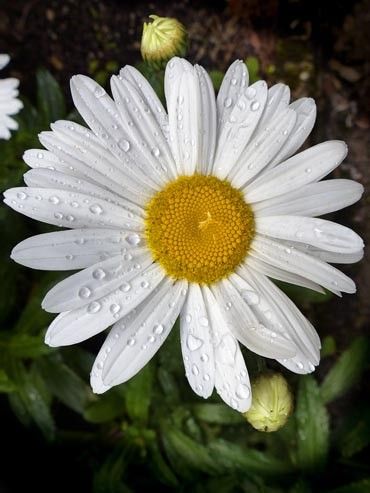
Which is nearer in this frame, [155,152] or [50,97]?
[155,152]

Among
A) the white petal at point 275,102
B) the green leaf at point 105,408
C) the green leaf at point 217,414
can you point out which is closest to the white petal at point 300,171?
the white petal at point 275,102

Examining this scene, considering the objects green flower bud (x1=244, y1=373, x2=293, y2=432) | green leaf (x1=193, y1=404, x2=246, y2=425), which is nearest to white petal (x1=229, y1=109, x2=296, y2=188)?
green flower bud (x1=244, y1=373, x2=293, y2=432)

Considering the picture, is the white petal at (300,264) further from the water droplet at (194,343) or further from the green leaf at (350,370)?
the green leaf at (350,370)

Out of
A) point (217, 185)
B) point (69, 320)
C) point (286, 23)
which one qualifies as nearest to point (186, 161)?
Result: point (217, 185)

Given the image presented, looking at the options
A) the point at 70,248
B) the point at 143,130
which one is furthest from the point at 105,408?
the point at 143,130

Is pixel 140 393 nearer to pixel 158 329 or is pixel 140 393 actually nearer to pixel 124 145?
pixel 158 329

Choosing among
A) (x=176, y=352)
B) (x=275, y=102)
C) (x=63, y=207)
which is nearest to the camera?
(x=63, y=207)

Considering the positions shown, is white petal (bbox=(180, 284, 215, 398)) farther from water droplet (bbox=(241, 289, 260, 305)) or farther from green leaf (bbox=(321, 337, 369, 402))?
green leaf (bbox=(321, 337, 369, 402))
